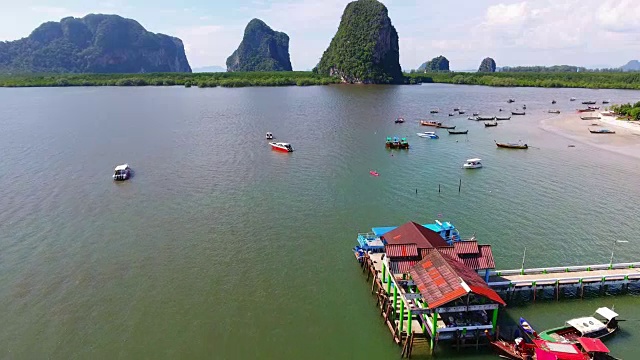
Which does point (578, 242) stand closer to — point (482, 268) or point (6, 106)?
point (482, 268)

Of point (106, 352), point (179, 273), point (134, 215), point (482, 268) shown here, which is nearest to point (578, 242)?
point (482, 268)

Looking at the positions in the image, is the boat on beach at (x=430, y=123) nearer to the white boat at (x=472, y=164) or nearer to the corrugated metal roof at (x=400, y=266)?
the white boat at (x=472, y=164)

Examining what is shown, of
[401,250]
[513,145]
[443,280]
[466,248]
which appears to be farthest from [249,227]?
[513,145]

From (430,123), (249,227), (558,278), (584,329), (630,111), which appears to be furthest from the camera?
(630,111)

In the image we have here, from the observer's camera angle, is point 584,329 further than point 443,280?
Yes

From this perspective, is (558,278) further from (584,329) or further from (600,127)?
(600,127)

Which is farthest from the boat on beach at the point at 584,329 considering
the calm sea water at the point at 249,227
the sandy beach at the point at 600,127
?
the sandy beach at the point at 600,127

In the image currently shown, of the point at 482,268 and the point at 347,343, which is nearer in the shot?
the point at 347,343

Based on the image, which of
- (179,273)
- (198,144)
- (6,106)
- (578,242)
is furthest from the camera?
(6,106)

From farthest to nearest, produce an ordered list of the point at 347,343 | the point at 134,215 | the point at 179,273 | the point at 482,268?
the point at 134,215
the point at 179,273
the point at 482,268
the point at 347,343
